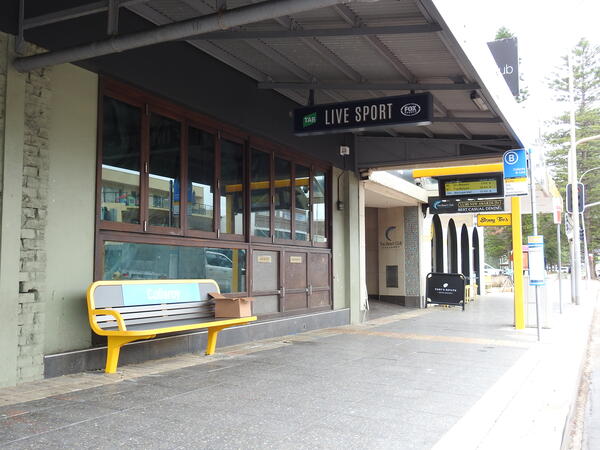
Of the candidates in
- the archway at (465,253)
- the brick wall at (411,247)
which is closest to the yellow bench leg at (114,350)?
the brick wall at (411,247)

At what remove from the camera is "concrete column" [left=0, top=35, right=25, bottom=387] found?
5.27 metres

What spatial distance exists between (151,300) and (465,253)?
66.2 ft

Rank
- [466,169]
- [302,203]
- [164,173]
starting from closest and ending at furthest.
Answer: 1. [164,173]
2. [302,203]
3. [466,169]

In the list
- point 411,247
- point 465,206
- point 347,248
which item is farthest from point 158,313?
point 411,247

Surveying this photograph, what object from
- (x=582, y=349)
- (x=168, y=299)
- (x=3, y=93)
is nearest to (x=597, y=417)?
(x=582, y=349)

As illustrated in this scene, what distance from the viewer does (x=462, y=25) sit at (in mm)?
6164

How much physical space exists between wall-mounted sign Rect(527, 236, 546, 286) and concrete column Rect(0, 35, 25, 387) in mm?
8153

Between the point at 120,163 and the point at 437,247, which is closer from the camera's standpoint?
the point at 120,163

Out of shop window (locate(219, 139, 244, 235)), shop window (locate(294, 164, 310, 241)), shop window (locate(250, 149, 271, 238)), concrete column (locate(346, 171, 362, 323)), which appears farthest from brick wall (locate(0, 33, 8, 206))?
concrete column (locate(346, 171, 362, 323))

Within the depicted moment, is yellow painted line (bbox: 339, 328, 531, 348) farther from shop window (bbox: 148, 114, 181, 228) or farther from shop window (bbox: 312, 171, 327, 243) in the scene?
shop window (bbox: 148, 114, 181, 228)

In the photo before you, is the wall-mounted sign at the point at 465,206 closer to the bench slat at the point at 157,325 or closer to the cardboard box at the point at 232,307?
the cardboard box at the point at 232,307

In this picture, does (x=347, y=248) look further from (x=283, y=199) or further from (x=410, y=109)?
(x=410, y=109)

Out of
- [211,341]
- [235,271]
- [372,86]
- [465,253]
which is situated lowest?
[211,341]

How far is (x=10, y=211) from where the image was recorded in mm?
5344
